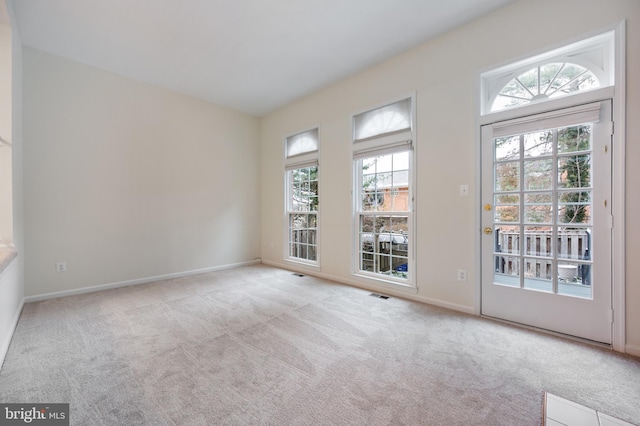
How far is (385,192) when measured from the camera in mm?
3551

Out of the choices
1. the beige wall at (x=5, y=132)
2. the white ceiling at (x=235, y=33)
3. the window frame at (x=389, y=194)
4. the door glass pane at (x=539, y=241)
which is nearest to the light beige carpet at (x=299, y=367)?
the window frame at (x=389, y=194)

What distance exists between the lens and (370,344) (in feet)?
7.11

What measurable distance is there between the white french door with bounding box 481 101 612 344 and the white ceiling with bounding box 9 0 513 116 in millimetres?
1340

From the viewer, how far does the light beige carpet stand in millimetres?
1461

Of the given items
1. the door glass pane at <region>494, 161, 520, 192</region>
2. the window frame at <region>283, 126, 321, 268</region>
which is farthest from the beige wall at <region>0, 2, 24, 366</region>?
the door glass pane at <region>494, 161, 520, 192</region>

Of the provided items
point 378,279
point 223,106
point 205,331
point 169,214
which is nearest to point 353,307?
point 378,279

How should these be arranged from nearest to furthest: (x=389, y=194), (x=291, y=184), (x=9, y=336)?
(x=9, y=336)
(x=389, y=194)
(x=291, y=184)

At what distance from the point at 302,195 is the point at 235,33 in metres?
2.58

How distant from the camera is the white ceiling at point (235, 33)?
247 cm

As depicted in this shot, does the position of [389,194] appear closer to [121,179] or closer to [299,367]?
[299,367]

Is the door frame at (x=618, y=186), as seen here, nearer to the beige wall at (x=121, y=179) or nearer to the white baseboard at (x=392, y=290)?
the white baseboard at (x=392, y=290)

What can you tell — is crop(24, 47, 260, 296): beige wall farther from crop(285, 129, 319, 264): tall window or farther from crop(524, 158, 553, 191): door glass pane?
crop(524, 158, 553, 191): door glass pane

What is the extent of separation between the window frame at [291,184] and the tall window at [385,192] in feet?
2.51

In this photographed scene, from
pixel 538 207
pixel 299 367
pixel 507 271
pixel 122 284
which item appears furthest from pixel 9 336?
pixel 538 207
